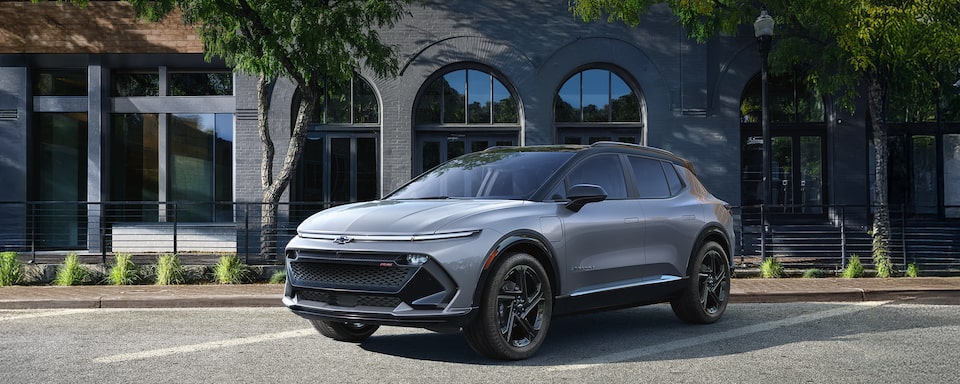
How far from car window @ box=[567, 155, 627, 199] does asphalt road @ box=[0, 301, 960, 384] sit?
1.33 meters

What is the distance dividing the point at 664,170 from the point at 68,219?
15322 millimetres

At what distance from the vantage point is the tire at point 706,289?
835 centimetres

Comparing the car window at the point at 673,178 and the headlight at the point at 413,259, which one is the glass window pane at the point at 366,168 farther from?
the headlight at the point at 413,259

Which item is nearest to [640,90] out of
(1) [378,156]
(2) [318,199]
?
(1) [378,156]

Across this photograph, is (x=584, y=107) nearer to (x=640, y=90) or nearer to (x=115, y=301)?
(x=640, y=90)

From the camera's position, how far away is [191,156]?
63.6 feet

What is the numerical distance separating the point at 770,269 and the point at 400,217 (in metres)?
8.93

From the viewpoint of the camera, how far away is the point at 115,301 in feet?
34.4

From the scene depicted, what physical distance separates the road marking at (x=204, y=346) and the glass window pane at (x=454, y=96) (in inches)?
432

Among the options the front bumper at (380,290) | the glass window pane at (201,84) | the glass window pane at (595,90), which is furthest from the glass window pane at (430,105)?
the front bumper at (380,290)

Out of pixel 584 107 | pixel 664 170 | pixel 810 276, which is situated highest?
pixel 584 107

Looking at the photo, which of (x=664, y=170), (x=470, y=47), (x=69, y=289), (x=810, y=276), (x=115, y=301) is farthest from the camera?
(x=470, y=47)

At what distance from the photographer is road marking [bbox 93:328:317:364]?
6.75 meters

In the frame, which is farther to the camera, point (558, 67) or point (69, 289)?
point (558, 67)
